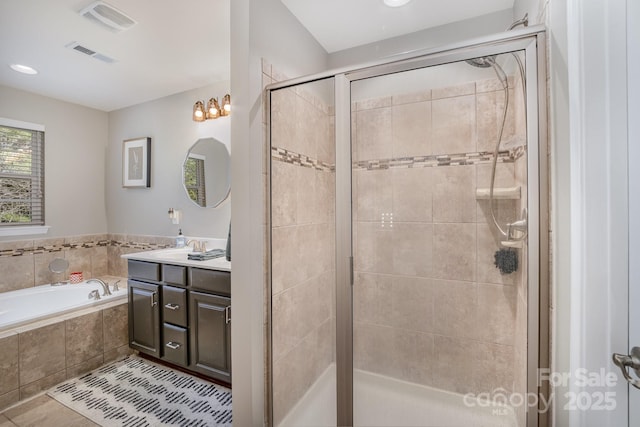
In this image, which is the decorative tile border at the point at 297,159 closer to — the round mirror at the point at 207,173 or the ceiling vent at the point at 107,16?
the round mirror at the point at 207,173

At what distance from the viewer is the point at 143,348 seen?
2.45m

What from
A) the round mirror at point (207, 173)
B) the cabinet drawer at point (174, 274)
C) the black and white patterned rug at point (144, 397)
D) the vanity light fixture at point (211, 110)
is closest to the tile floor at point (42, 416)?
the black and white patterned rug at point (144, 397)

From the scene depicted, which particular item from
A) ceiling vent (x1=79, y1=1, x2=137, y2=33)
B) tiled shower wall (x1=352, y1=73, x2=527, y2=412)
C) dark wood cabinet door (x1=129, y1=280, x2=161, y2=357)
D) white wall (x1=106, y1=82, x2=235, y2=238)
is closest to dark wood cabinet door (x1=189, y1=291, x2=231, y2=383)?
dark wood cabinet door (x1=129, y1=280, x2=161, y2=357)

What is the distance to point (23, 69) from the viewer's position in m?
2.47

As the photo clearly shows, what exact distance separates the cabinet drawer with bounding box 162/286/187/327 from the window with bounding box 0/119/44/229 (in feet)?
6.63

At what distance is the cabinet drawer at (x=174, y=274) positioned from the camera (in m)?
2.17

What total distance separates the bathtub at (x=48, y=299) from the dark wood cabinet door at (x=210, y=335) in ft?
3.37

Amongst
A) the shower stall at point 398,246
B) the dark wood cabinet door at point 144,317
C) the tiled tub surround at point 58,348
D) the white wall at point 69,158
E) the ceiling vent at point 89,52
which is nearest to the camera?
the shower stall at point 398,246

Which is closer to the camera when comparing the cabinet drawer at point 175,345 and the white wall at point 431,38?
the white wall at point 431,38

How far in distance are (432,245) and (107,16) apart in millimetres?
2473

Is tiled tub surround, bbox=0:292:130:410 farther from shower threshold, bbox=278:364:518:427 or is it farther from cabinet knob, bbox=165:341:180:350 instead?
shower threshold, bbox=278:364:518:427

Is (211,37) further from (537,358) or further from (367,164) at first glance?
(537,358)

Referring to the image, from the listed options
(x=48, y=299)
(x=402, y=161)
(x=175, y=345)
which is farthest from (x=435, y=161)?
(x=48, y=299)

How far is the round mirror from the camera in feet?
9.10
